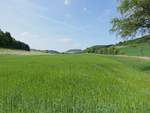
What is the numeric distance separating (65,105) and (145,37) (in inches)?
1201

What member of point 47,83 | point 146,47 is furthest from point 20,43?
point 47,83

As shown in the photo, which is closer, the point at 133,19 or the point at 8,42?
the point at 133,19

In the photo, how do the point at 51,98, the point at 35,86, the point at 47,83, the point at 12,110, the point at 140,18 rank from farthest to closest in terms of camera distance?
the point at 140,18 → the point at 47,83 → the point at 35,86 → the point at 51,98 → the point at 12,110

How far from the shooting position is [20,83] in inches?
498

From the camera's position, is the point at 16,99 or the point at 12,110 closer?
the point at 12,110

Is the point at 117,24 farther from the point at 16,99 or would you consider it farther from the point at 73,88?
the point at 16,99

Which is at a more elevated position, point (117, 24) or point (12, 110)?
point (117, 24)

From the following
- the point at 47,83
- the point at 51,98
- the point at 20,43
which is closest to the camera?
the point at 51,98

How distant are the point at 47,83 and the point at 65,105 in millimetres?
4374

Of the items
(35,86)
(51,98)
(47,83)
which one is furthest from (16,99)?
(47,83)

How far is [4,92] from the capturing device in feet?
34.7

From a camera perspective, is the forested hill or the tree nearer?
the tree

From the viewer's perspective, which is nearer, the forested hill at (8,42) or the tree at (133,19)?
the tree at (133,19)

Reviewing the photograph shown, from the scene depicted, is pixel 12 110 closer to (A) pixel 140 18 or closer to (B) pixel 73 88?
(B) pixel 73 88
